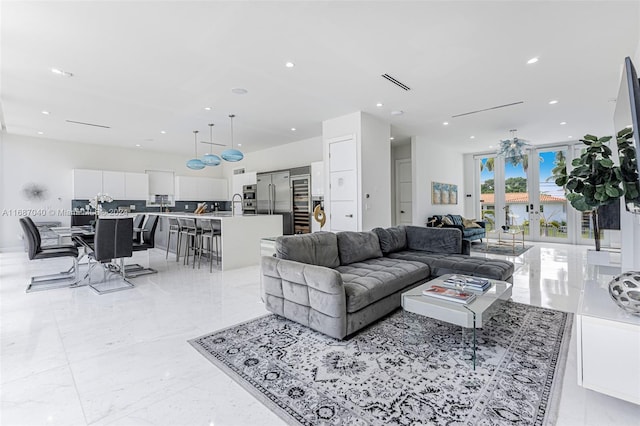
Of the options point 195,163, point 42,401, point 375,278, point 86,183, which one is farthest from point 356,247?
point 86,183

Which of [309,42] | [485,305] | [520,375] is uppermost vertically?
[309,42]

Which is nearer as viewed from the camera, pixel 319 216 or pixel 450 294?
pixel 450 294

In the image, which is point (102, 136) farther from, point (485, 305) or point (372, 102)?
point (485, 305)

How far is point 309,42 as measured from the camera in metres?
3.11

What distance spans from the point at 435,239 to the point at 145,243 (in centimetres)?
489

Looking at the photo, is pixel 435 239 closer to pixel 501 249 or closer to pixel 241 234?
pixel 241 234

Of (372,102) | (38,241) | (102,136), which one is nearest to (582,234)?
(372,102)

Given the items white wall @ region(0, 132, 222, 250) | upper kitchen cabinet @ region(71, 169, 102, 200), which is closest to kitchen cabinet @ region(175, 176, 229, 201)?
white wall @ region(0, 132, 222, 250)

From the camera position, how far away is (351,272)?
127 inches

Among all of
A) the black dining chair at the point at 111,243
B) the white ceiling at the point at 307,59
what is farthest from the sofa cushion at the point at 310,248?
the black dining chair at the point at 111,243

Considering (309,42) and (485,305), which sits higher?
(309,42)

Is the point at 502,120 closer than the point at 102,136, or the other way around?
the point at 502,120

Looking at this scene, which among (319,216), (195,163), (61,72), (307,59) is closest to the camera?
(307,59)

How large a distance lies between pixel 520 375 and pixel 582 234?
8644 millimetres
